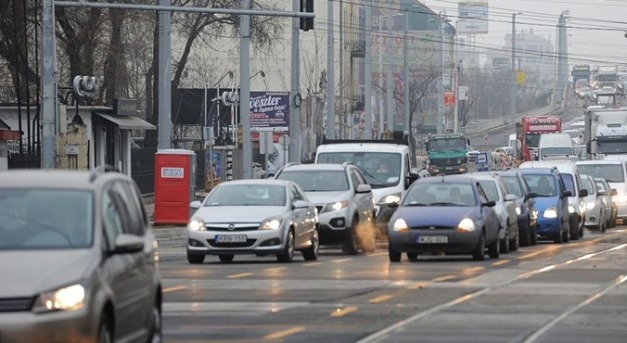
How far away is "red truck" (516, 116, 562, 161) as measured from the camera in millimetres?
97062

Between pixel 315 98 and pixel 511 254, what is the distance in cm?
6948

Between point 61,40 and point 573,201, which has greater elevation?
point 61,40

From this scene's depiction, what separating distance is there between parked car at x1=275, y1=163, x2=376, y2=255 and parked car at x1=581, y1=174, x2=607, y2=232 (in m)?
14.7

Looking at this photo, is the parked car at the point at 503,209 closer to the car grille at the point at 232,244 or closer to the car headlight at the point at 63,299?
the car grille at the point at 232,244

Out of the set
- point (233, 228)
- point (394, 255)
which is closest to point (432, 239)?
point (394, 255)

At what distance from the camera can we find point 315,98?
3927 inches

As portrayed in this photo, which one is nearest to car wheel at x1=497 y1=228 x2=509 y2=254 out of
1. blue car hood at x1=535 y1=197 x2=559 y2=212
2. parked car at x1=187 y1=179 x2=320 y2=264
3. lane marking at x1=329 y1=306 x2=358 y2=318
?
parked car at x1=187 y1=179 x2=320 y2=264

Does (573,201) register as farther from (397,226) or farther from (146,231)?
(146,231)

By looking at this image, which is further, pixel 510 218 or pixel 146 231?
pixel 510 218

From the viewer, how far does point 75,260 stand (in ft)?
36.3

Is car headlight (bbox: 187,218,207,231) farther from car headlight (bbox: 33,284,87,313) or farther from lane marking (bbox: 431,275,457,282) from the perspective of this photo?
car headlight (bbox: 33,284,87,313)

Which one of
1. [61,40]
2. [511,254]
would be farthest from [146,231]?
[61,40]

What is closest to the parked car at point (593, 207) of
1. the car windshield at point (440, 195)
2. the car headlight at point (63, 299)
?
the car windshield at point (440, 195)

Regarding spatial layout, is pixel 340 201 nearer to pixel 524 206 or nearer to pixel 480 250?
pixel 480 250
